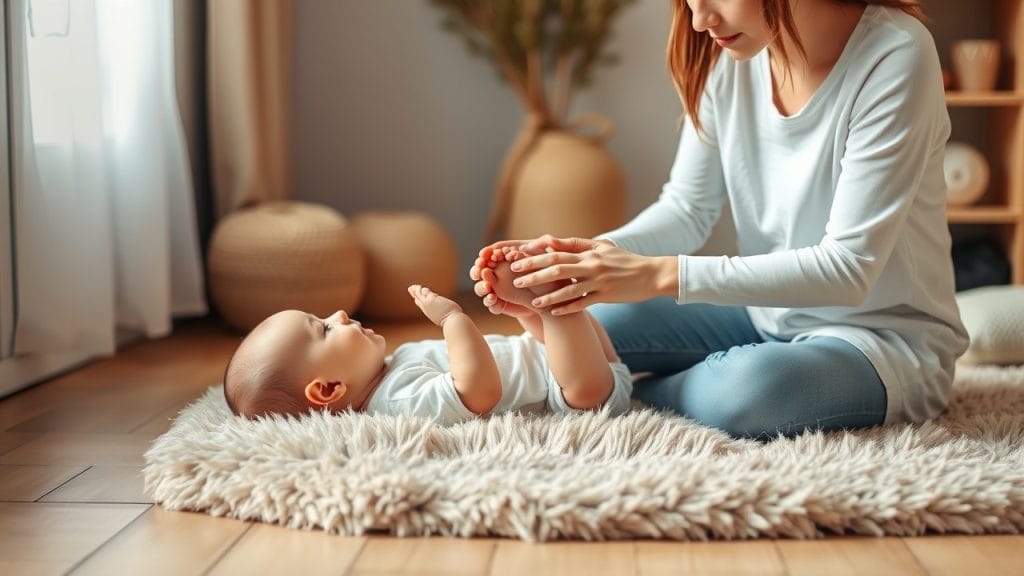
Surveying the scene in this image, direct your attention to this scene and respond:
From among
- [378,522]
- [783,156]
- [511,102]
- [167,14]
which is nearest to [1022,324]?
[783,156]

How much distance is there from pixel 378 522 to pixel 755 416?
600 mm

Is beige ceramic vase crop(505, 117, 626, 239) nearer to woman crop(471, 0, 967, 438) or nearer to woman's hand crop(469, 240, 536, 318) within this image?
woman crop(471, 0, 967, 438)

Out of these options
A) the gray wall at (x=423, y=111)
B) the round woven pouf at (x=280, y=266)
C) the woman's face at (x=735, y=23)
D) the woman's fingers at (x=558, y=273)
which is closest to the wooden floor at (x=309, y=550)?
the woman's fingers at (x=558, y=273)

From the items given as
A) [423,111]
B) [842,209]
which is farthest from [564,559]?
[423,111]

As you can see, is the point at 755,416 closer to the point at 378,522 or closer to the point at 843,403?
the point at 843,403

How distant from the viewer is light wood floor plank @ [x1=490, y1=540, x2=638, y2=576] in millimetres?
1264

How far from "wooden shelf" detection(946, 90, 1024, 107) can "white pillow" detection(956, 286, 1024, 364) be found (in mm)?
978

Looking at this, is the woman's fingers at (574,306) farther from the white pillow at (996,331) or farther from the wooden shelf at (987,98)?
the wooden shelf at (987,98)

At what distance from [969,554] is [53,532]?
111 cm

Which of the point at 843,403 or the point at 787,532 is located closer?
the point at 787,532

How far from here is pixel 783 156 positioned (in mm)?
1786

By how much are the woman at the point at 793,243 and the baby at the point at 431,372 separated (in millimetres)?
64

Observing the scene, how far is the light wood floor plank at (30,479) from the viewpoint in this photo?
158cm

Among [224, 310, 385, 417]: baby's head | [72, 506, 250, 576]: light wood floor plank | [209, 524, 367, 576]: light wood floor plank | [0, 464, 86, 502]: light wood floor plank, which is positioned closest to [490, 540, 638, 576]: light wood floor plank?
[209, 524, 367, 576]: light wood floor plank
